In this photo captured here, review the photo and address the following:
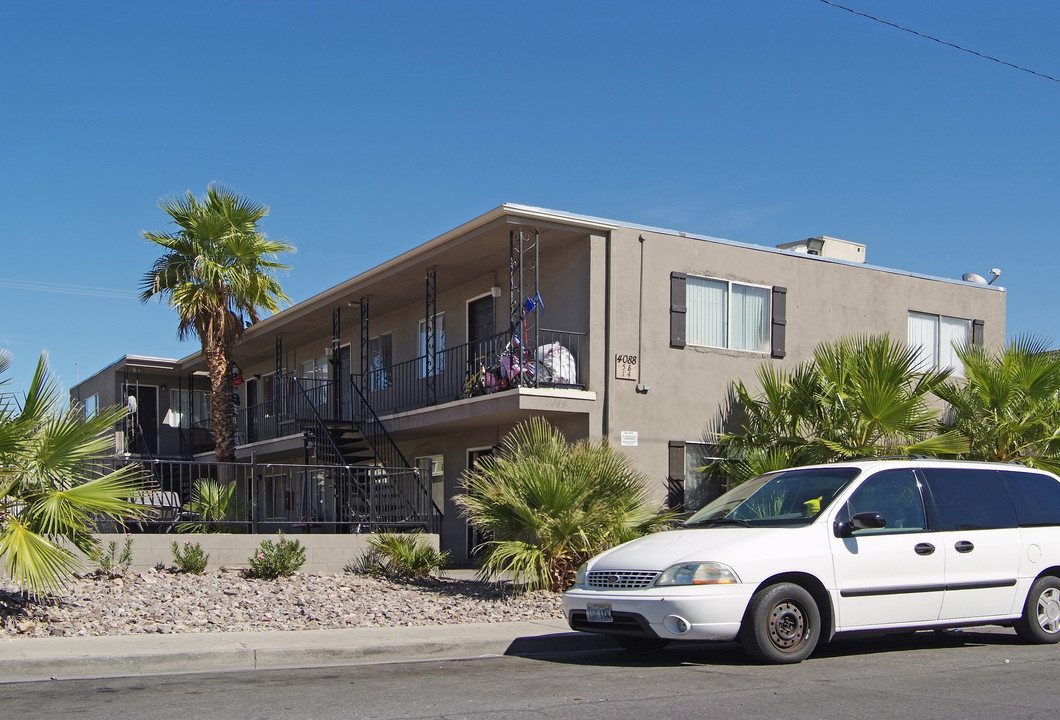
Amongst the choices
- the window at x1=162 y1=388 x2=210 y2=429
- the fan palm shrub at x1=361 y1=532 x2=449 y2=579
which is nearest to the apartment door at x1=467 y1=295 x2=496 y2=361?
the fan palm shrub at x1=361 y1=532 x2=449 y2=579

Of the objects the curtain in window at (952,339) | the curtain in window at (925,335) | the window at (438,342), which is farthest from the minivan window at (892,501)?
the window at (438,342)

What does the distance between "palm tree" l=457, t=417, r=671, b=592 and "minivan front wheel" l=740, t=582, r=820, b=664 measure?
4.56 m

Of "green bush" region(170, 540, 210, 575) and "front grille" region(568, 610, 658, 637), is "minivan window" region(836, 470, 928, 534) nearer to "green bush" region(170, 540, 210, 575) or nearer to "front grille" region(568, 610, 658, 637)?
"front grille" region(568, 610, 658, 637)

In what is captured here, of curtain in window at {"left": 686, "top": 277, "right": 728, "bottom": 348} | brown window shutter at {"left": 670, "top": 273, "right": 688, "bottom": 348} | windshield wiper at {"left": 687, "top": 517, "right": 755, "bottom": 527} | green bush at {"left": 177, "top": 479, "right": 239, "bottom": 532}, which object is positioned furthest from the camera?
curtain in window at {"left": 686, "top": 277, "right": 728, "bottom": 348}

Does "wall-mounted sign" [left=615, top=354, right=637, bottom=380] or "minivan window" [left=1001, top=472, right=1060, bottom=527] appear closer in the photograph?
"minivan window" [left=1001, top=472, right=1060, bottom=527]

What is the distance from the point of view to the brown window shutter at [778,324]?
59.7ft

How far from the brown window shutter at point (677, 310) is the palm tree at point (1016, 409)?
4.36m

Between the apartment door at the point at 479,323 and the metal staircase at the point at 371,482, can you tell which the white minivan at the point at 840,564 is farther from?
the apartment door at the point at 479,323

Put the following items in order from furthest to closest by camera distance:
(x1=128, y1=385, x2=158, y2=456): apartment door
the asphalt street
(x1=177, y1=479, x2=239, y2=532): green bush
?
(x1=128, y1=385, x2=158, y2=456): apartment door → (x1=177, y1=479, x2=239, y2=532): green bush → the asphalt street

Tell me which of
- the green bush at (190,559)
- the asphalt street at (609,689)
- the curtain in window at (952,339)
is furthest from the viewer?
the curtain in window at (952,339)

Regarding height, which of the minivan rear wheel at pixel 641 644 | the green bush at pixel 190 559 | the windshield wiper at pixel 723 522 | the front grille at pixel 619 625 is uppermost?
the windshield wiper at pixel 723 522

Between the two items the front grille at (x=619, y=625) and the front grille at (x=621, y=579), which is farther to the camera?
the front grille at (x=621, y=579)

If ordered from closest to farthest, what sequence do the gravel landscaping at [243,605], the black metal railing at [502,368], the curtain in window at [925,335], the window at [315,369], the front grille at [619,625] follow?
the front grille at [619,625]
the gravel landscaping at [243,605]
the black metal railing at [502,368]
the curtain in window at [925,335]
the window at [315,369]

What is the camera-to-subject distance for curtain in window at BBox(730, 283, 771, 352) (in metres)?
18.0
